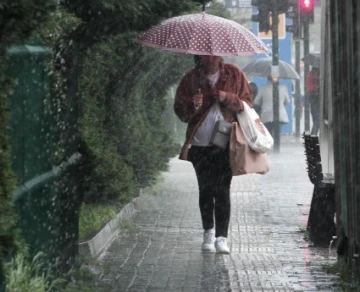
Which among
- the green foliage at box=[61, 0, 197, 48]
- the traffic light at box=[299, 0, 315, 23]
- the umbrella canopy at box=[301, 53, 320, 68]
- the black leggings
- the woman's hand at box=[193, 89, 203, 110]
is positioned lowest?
the umbrella canopy at box=[301, 53, 320, 68]

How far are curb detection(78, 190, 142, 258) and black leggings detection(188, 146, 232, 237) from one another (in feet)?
3.03

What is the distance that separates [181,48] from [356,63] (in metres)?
2.22

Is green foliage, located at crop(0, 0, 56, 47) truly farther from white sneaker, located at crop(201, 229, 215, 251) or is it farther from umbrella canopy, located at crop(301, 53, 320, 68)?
umbrella canopy, located at crop(301, 53, 320, 68)

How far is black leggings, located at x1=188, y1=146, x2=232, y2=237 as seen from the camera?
987 cm

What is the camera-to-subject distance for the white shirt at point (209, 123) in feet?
32.2

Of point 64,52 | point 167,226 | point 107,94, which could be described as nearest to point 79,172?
point 64,52

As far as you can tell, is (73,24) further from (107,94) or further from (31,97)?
(107,94)

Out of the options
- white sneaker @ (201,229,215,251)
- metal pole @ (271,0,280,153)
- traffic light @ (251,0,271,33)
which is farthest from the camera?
traffic light @ (251,0,271,33)

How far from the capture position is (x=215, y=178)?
9922mm

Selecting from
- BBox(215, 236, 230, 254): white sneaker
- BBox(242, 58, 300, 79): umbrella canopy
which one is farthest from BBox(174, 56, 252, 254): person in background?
BBox(242, 58, 300, 79): umbrella canopy

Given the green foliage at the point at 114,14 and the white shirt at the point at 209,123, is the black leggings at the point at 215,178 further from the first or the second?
the green foliage at the point at 114,14

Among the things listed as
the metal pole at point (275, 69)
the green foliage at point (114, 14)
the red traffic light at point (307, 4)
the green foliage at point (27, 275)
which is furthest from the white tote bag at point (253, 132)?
the red traffic light at point (307, 4)

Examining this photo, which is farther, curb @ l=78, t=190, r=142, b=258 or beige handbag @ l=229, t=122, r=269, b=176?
beige handbag @ l=229, t=122, r=269, b=176

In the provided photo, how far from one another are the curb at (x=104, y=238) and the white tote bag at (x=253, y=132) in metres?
1.54
